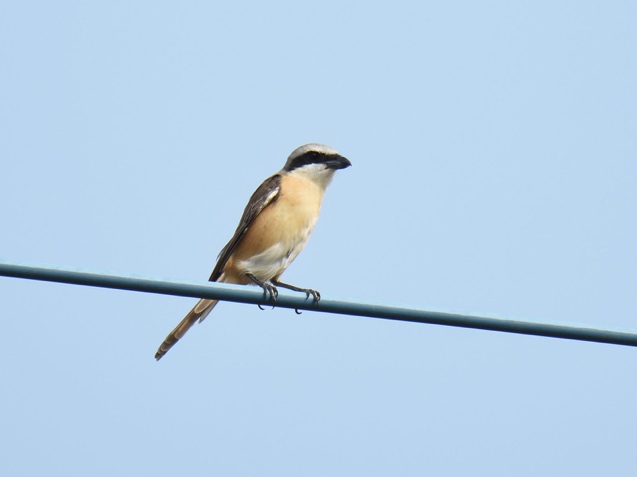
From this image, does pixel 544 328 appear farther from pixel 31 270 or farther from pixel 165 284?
pixel 31 270

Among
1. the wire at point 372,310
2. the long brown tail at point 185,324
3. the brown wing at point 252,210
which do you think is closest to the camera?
the wire at point 372,310

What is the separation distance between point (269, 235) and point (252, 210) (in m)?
0.37

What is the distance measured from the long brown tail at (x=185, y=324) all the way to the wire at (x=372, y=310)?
3474 millimetres

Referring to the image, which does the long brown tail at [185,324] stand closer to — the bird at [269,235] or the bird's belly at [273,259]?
the bird at [269,235]

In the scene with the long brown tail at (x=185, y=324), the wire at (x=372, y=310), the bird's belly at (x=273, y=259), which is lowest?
the long brown tail at (x=185, y=324)

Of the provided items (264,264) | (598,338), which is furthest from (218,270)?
(598,338)

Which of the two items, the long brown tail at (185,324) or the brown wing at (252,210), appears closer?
the long brown tail at (185,324)

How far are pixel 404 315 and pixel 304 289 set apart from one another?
3049mm

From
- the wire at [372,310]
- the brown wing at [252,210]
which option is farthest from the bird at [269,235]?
the wire at [372,310]

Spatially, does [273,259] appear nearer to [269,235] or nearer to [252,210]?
[269,235]

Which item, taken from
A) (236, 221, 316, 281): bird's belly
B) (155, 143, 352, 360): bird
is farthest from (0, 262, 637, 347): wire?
(236, 221, 316, 281): bird's belly

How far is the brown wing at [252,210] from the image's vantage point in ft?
26.2

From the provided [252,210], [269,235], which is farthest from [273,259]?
[252,210]

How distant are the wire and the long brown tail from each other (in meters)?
3.47
